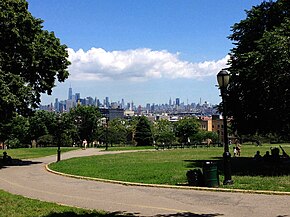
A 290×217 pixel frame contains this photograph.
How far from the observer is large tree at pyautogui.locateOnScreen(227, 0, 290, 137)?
63.5 ft

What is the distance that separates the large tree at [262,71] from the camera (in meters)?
19.4

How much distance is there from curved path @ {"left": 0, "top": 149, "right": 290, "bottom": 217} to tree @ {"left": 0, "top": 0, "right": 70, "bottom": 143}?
407 inches

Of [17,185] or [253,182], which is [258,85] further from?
[17,185]

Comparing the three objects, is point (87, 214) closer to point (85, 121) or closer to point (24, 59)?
point (24, 59)

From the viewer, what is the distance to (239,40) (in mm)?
28469

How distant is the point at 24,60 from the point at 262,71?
667 inches

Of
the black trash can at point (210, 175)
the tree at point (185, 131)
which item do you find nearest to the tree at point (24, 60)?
the black trash can at point (210, 175)

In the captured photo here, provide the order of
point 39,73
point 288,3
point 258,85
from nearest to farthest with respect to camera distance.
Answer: point 258,85, point 288,3, point 39,73

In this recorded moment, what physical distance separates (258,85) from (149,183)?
8.82 metres

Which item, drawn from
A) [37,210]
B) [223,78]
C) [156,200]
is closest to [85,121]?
[223,78]

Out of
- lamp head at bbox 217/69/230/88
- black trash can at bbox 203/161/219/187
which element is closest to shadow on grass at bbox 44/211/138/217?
black trash can at bbox 203/161/219/187

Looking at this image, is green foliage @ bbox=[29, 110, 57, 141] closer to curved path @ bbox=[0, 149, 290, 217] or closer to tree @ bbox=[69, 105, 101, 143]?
tree @ bbox=[69, 105, 101, 143]

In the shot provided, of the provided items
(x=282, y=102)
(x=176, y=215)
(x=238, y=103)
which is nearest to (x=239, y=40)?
(x=238, y=103)

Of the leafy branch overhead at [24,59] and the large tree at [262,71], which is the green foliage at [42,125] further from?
the large tree at [262,71]
